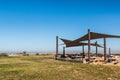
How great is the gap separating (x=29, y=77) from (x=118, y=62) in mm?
11433

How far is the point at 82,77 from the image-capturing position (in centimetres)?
1223

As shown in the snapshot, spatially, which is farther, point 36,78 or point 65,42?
point 65,42

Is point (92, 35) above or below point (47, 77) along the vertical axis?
above

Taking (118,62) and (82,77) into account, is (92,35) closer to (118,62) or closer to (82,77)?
(118,62)

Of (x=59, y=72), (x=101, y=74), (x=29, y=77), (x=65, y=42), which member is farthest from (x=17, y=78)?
(x=65, y=42)

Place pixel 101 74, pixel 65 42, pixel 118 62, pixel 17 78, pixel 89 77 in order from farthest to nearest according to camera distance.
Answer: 1. pixel 65 42
2. pixel 118 62
3. pixel 101 74
4. pixel 89 77
5. pixel 17 78

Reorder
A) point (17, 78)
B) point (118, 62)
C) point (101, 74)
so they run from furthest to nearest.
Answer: point (118, 62) → point (101, 74) → point (17, 78)

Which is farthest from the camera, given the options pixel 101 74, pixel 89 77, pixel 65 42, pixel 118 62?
pixel 65 42

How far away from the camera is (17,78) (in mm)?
11547

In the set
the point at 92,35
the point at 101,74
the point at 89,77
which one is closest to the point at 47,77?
the point at 89,77

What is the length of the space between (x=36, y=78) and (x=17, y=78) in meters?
1.07

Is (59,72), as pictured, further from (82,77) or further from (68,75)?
(82,77)

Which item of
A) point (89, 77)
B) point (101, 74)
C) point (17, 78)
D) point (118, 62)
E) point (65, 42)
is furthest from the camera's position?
point (65, 42)

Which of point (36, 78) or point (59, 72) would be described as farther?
point (59, 72)
